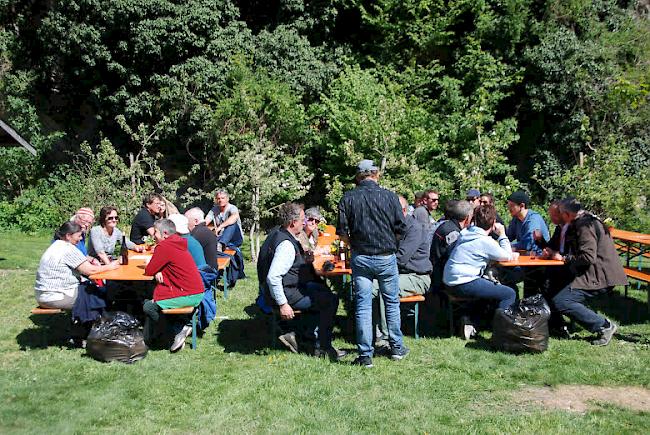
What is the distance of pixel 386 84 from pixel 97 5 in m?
7.32

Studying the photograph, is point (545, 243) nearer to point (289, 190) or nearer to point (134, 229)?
point (134, 229)

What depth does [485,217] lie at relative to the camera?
20.8 feet

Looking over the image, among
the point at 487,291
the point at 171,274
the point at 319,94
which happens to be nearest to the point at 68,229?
the point at 171,274

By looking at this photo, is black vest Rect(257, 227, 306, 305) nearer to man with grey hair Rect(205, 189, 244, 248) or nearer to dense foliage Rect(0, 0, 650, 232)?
man with grey hair Rect(205, 189, 244, 248)

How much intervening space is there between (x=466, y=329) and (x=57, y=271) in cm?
416

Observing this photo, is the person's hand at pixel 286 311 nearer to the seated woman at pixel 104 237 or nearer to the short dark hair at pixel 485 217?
the short dark hair at pixel 485 217

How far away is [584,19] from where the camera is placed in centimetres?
1639

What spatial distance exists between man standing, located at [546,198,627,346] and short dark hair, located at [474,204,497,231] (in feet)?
2.75

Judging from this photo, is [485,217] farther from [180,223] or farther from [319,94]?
[319,94]

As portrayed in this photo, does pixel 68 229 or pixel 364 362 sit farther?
pixel 68 229

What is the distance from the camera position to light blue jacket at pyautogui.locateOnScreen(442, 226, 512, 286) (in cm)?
621

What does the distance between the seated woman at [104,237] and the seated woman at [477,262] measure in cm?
378

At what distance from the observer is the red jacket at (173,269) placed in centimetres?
598

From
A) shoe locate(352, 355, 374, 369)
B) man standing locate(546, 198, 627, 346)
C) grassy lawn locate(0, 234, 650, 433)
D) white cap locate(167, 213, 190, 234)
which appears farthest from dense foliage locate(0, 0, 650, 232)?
shoe locate(352, 355, 374, 369)
